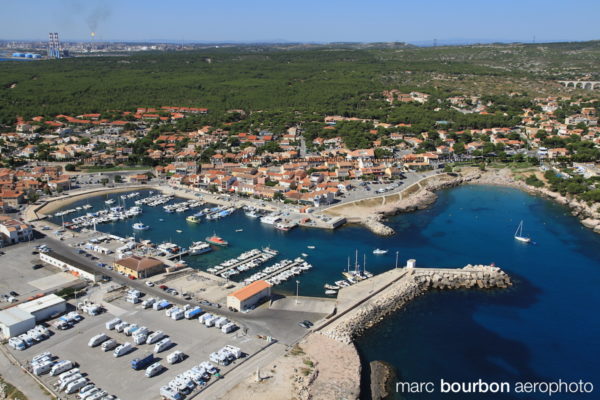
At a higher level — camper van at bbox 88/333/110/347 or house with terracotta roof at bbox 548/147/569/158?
house with terracotta roof at bbox 548/147/569/158

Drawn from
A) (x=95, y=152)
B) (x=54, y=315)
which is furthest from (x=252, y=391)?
(x=95, y=152)

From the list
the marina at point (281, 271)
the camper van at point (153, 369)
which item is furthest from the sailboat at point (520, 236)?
the camper van at point (153, 369)

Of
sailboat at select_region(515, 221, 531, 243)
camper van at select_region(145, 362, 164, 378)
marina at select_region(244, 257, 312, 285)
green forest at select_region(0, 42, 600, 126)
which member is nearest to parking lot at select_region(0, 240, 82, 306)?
camper van at select_region(145, 362, 164, 378)

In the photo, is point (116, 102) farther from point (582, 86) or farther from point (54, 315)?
point (582, 86)

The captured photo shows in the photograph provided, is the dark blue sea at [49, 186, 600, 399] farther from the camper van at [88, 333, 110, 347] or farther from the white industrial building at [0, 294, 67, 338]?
the camper van at [88, 333, 110, 347]

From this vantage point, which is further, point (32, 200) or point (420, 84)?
point (420, 84)

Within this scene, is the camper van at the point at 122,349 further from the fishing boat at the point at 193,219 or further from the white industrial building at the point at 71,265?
the fishing boat at the point at 193,219

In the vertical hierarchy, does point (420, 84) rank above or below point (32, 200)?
above
